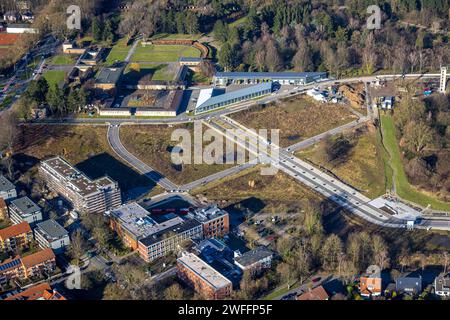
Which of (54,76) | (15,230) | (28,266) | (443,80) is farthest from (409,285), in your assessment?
(54,76)

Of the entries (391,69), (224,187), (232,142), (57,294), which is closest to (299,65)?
(391,69)

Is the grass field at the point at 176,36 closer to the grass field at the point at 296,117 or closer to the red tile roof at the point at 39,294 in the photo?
the grass field at the point at 296,117

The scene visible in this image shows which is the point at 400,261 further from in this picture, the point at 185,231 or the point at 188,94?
the point at 188,94

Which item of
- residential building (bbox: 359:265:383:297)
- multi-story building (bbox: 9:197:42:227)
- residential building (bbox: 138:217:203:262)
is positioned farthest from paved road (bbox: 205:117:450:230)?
multi-story building (bbox: 9:197:42:227)

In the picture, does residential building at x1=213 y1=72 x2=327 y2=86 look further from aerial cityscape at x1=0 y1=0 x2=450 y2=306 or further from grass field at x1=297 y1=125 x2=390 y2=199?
grass field at x1=297 y1=125 x2=390 y2=199

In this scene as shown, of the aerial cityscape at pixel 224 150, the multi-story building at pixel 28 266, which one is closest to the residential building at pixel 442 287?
the aerial cityscape at pixel 224 150

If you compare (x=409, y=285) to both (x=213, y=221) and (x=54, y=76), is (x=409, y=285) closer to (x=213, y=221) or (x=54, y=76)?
(x=213, y=221)
